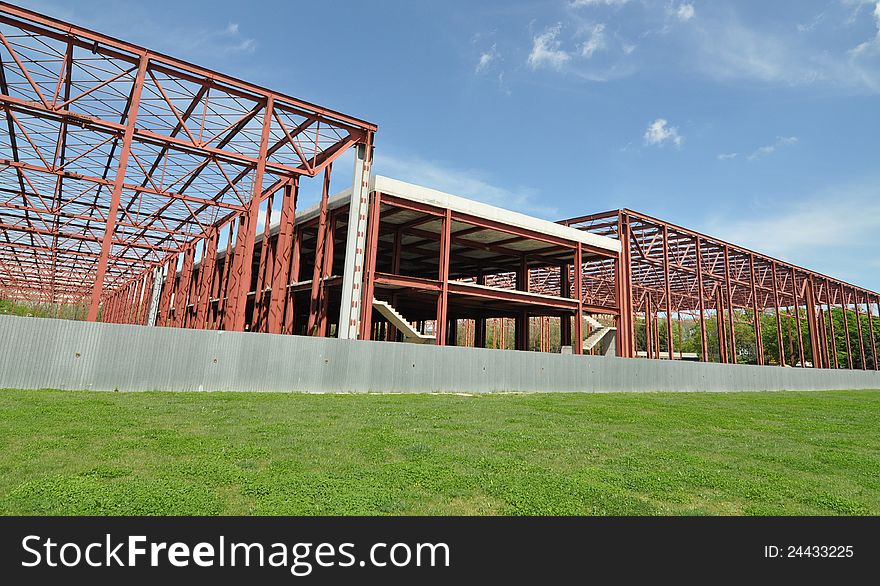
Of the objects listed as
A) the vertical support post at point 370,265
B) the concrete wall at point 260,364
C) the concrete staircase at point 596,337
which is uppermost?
the vertical support post at point 370,265

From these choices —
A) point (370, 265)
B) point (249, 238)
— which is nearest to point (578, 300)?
point (370, 265)

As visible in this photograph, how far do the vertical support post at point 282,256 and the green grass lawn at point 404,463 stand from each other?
14.7m

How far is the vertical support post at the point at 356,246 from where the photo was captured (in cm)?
2280

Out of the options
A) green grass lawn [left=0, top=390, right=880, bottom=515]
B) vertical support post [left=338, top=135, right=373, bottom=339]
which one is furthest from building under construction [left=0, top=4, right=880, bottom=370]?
green grass lawn [left=0, top=390, right=880, bottom=515]

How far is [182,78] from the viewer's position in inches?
831

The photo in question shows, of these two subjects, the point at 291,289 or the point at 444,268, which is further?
the point at 291,289

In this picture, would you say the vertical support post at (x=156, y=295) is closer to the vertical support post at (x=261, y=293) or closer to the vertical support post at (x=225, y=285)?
the vertical support post at (x=225, y=285)

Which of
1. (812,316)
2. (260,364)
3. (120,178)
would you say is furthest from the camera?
(812,316)

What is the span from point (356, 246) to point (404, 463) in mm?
17779

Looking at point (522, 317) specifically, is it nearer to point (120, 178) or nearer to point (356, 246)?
point (356, 246)

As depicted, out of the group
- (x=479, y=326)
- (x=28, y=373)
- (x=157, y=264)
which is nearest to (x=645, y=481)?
(x=28, y=373)

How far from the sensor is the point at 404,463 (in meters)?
6.57

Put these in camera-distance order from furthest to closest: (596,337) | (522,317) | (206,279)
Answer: (522,317)
(206,279)
(596,337)

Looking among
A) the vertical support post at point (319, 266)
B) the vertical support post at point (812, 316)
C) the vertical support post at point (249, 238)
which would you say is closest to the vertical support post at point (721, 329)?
the vertical support post at point (812, 316)
